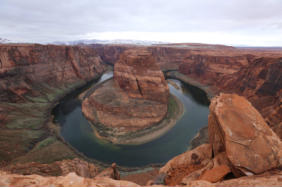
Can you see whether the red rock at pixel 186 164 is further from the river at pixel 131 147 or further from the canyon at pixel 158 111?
the river at pixel 131 147

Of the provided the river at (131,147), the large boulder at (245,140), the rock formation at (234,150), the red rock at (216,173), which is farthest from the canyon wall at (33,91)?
the large boulder at (245,140)

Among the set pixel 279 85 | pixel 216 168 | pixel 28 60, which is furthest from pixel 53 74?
pixel 279 85

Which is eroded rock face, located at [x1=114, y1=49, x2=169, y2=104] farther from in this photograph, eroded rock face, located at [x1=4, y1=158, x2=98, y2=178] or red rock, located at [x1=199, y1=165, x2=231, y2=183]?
red rock, located at [x1=199, y1=165, x2=231, y2=183]

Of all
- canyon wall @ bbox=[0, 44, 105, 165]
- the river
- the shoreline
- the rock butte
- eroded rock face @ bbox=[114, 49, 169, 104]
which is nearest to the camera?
canyon wall @ bbox=[0, 44, 105, 165]

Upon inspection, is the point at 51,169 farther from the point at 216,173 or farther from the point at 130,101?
the point at 130,101

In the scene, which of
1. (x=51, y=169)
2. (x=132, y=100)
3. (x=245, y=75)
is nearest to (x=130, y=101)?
(x=132, y=100)

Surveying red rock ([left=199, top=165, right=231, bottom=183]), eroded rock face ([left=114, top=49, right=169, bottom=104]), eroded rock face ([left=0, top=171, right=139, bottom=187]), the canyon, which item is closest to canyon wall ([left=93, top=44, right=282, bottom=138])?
the canyon
